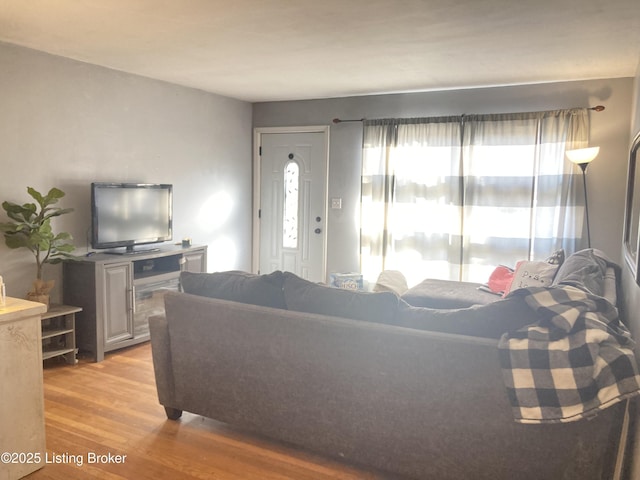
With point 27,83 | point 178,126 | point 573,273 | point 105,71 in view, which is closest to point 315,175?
point 178,126

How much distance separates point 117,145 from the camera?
15.0ft

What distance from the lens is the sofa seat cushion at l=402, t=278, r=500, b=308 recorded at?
405 cm

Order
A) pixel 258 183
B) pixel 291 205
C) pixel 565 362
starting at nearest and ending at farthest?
1. pixel 565 362
2. pixel 291 205
3. pixel 258 183

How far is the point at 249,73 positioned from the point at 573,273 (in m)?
3.18

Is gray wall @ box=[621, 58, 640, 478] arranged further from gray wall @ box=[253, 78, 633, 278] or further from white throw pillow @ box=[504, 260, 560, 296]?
gray wall @ box=[253, 78, 633, 278]

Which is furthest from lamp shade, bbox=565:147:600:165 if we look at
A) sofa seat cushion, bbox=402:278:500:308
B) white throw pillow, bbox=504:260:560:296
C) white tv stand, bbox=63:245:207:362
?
white tv stand, bbox=63:245:207:362

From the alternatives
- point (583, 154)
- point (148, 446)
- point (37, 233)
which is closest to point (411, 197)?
point (583, 154)

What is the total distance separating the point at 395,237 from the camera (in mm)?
5602

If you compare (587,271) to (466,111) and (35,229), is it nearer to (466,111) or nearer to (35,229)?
(466,111)

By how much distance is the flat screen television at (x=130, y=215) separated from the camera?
4.19 meters

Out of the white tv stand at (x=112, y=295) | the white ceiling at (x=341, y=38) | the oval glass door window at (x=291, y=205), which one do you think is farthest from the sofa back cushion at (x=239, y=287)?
the oval glass door window at (x=291, y=205)

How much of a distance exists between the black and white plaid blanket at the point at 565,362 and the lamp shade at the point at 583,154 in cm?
268

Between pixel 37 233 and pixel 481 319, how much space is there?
10.3 feet

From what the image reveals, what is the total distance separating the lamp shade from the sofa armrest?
11.9 ft
